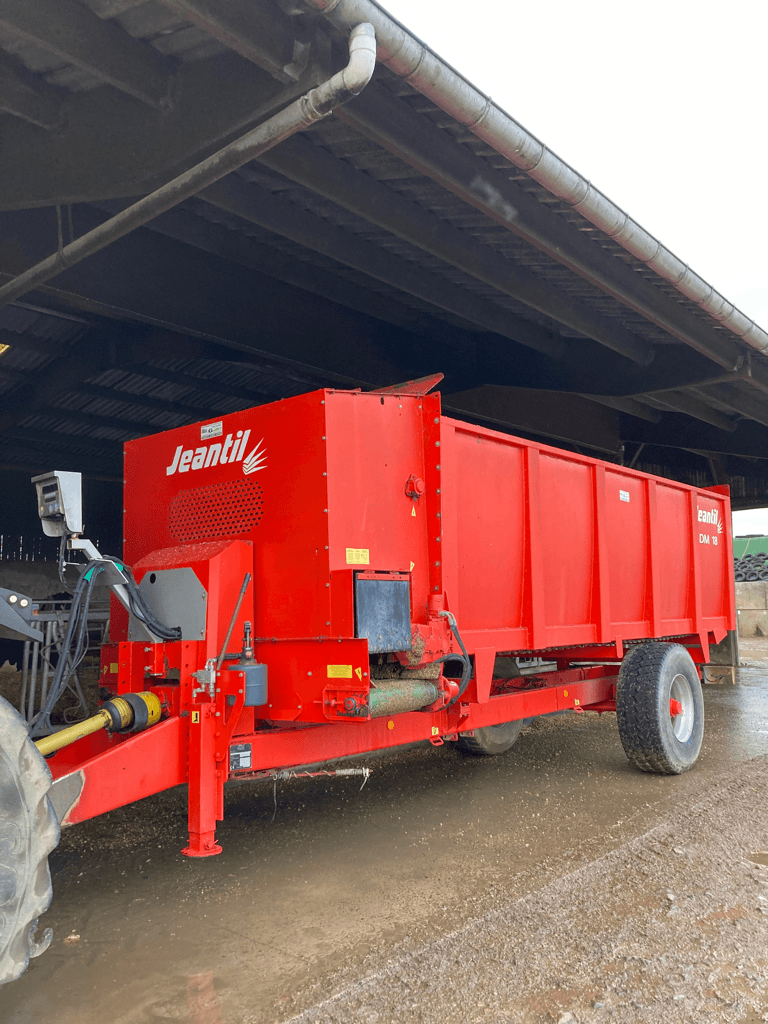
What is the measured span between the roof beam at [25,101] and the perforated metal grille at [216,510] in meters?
2.49

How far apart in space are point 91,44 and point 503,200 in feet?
9.58

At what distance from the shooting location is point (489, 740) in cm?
693

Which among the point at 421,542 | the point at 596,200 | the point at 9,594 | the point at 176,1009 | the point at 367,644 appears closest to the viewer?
the point at 176,1009

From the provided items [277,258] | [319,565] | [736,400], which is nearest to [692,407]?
[736,400]

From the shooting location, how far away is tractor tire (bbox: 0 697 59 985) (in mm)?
2410

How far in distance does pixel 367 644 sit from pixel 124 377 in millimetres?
7498

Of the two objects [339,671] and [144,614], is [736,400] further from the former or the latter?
[144,614]

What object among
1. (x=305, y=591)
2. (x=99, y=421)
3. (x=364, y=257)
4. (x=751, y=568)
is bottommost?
(x=751, y=568)

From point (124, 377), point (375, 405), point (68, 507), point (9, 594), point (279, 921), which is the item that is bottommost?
point (279, 921)

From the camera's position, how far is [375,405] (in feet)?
14.3

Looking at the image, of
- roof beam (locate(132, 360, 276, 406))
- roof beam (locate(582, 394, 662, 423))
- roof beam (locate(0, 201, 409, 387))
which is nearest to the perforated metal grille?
roof beam (locate(0, 201, 409, 387))

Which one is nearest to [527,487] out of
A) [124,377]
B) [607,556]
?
[607,556]

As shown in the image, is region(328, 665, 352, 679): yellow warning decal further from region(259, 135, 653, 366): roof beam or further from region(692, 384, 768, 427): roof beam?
region(692, 384, 768, 427): roof beam

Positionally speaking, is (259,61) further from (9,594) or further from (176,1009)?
(176,1009)
